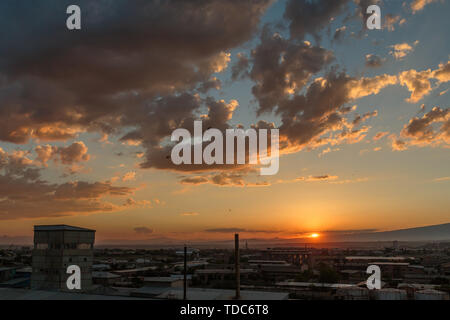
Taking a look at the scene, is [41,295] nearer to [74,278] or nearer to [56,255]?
[56,255]

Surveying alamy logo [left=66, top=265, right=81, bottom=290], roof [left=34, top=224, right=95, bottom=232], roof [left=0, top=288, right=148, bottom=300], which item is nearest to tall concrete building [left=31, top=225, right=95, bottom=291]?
roof [left=34, top=224, right=95, bottom=232]

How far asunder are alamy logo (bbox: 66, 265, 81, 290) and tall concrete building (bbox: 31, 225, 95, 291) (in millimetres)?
422

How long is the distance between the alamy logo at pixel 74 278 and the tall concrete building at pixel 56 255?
0.42m

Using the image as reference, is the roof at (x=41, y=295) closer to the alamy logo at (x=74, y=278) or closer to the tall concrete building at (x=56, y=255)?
the tall concrete building at (x=56, y=255)

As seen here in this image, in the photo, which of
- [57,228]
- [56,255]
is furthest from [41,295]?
[57,228]

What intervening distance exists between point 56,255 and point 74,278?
391 centimetres

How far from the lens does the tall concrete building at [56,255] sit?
46125mm

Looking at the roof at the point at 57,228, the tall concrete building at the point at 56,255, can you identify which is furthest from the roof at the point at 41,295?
the roof at the point at 57,228

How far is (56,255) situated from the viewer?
152 feet

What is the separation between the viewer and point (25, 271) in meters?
78.4

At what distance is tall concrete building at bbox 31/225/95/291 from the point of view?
46.1 m
